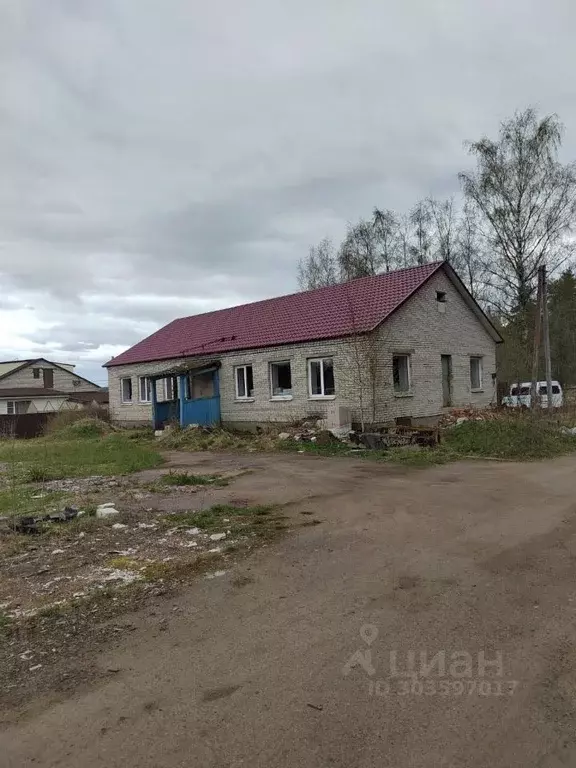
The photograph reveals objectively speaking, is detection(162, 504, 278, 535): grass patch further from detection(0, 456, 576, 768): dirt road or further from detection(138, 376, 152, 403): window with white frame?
detection(138, 376, 152, 403): window with white frame

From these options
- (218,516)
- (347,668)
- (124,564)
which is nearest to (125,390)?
(218,516)

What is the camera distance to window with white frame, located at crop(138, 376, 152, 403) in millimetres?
27703

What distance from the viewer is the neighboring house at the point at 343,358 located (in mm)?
18559

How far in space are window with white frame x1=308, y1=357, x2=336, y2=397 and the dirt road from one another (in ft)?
41.8

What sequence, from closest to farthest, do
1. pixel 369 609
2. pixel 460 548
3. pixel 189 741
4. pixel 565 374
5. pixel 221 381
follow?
pixel 189 741 < pixel 369 609 < pixel 460 548 < pixel 221 381 < pixel 565 374

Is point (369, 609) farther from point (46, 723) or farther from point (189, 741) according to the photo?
point (46, 723)

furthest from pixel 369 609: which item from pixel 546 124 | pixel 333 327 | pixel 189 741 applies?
pixel 546 124

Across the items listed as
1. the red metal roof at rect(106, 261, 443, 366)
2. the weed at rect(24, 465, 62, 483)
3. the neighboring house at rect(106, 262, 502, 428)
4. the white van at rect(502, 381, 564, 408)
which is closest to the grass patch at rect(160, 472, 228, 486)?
the weed at rect(24, 465, 62, 483)

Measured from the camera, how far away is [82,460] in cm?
1540

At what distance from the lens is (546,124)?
29.6 metres

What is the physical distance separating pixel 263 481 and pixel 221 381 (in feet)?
40.4

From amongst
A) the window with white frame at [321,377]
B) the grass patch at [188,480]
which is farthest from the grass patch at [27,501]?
the window with white frame at [321,377]

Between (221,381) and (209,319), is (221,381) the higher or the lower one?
the lower one

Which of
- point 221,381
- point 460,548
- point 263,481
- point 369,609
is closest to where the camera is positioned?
point 369,609
